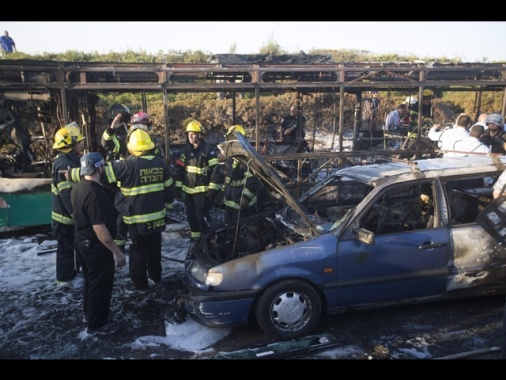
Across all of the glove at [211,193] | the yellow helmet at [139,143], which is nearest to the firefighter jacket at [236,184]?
the glove at [211,193]

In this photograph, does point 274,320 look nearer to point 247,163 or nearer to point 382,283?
point 382,283

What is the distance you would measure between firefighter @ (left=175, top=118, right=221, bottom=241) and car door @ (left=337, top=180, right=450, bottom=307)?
8.73 feet

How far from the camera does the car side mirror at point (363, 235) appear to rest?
12.8 feet

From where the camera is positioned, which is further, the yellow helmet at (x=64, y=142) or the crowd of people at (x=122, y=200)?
the yellow helmet at (x=64, y=142)

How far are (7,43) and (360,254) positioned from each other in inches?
868

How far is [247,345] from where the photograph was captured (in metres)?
4.02

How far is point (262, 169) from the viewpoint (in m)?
4.48

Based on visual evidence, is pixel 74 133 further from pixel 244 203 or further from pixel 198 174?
pixel 244 203

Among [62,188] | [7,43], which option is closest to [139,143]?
[62,188]

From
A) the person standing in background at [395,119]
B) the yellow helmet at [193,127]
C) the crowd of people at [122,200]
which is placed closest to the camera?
the crowd of people at [122,200]

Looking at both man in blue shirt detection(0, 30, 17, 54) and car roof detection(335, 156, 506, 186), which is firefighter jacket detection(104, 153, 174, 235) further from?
man in blue shirt detection(0, 30, 17, 54)

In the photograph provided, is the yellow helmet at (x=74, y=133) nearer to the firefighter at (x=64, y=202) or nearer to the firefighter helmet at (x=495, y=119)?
the firefighter at (x=64, y=202)

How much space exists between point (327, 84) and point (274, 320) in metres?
4.87

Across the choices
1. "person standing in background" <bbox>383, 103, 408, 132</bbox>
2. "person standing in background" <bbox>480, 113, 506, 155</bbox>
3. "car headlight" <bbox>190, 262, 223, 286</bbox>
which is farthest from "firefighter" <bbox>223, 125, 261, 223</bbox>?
"person standing in background" <bbox>383, 103, 408, 132</bbox>
